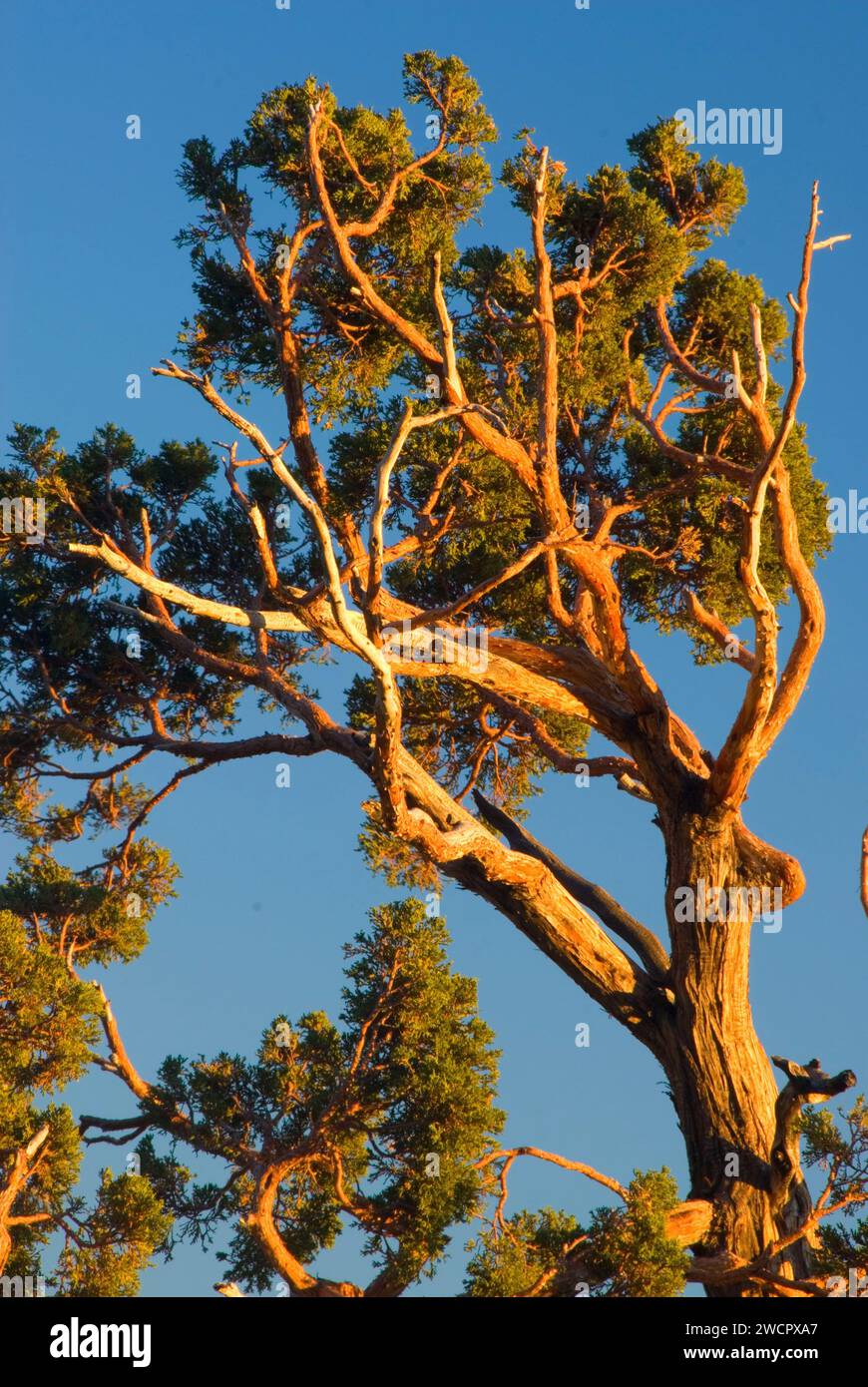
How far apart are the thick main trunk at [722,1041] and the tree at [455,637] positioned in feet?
0.11

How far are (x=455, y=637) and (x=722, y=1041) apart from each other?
4.43 metres

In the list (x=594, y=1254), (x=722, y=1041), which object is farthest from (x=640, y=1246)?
(x=722, y=1041)

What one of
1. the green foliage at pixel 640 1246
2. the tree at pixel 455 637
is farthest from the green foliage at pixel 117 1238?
the green foliage at pixel 640 1246

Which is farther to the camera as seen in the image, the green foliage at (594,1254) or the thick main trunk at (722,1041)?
the thick main trunk at (722,1041)

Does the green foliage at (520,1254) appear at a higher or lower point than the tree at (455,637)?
lower

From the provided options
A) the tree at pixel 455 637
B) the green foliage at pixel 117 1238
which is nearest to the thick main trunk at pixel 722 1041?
the tree at pixel 455 637

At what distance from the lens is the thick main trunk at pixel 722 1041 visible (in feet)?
48.2

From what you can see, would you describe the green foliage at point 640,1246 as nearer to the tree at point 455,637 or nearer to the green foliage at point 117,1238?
the tree at point 455,637

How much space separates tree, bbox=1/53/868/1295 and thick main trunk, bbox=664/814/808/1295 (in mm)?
34

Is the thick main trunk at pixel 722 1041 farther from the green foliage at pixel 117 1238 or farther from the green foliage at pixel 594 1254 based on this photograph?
the green foliage at pixel 117 1238

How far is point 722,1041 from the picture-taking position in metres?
15.1

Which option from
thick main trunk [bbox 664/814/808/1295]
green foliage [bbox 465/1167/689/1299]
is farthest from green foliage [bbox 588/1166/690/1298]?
thick main trunk [bbox 664/814/808/1295]
